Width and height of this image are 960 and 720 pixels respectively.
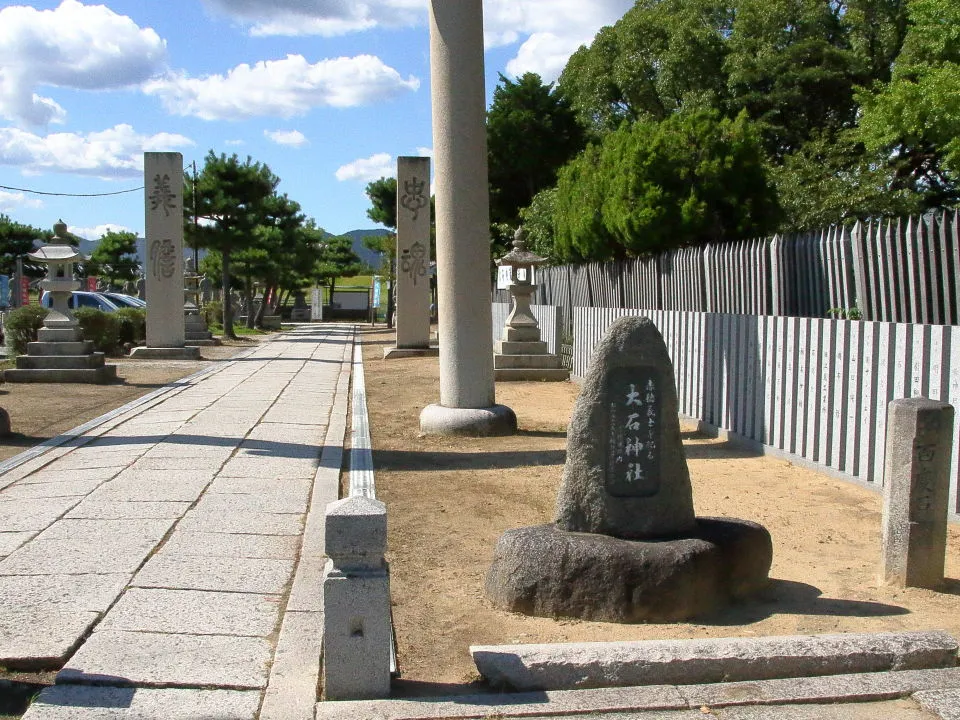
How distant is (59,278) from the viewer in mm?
15055

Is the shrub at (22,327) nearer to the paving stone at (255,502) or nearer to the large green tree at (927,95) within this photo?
the paving stone at (255,502)

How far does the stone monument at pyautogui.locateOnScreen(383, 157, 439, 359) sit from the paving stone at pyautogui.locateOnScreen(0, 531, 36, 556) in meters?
16.0

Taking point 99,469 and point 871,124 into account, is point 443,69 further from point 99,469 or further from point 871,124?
point 871,124

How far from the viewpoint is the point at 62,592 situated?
14.8ft

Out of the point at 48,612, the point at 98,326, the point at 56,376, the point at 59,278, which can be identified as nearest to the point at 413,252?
the point at 98,326

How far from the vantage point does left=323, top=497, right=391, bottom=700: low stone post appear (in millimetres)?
3516

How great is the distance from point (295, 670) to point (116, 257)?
194 ft

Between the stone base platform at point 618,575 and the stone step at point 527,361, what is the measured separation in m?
11.3

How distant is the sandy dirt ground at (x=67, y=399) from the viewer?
9.64m

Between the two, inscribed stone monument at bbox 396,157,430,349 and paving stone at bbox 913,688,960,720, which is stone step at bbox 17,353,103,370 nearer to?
inscribed stone monument at bbox 396,157,430,349

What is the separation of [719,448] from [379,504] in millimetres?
6033

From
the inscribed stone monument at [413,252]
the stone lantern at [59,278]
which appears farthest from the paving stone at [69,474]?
the inscribed stone monument at [413,252]

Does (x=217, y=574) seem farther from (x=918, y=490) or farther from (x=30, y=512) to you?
(x=918, y=490)

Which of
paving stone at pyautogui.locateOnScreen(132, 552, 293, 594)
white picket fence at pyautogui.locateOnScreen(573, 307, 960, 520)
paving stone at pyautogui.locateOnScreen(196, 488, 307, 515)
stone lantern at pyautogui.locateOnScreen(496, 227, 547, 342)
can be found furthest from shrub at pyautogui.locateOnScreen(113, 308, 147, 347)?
paving stone at pyautogui.locateOnScreen(132, 552, 293, 594)
